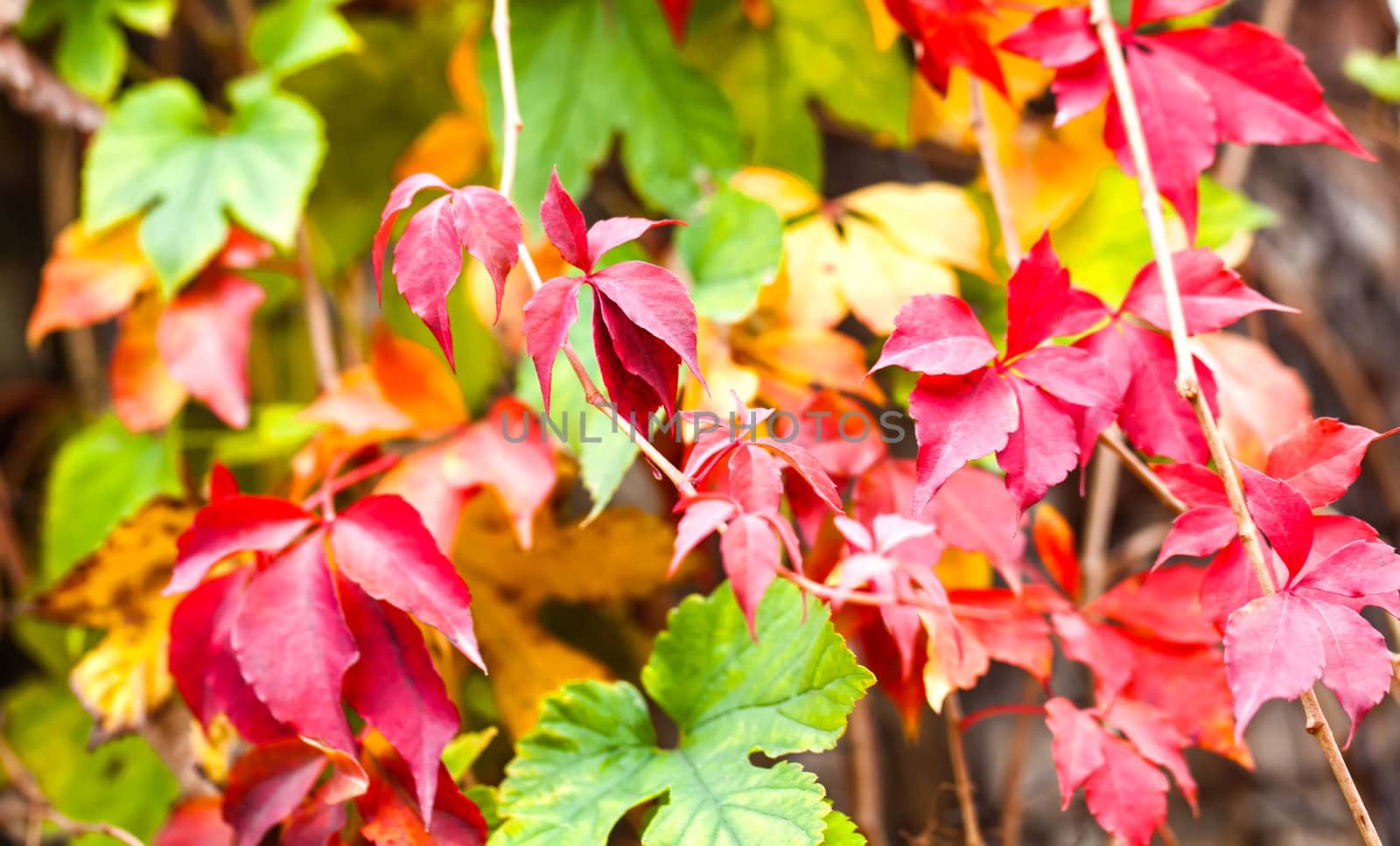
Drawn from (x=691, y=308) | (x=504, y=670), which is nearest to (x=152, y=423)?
(x=504, y=670)

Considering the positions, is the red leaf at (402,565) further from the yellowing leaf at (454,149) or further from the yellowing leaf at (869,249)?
the yellowing leaf at (454,149)

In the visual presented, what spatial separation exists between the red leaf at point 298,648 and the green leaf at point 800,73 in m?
0.50

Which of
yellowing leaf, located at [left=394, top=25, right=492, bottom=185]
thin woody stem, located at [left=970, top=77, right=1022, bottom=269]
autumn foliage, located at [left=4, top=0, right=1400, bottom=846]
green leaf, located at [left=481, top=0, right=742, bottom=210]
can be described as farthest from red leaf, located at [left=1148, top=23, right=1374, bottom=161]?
yellowing leaf, located at [left=394, top=25, right=492, bottom=185]

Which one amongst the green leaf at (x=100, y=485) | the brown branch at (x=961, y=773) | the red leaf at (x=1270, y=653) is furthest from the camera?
the green leaf at (x=100, y=485)

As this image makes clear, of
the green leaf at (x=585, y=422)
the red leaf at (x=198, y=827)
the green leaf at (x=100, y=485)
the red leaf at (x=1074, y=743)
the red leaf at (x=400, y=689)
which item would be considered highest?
the green leaf at (x=585, y=422)

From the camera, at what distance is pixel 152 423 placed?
76 cm

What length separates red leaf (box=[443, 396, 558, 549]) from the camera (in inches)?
24.7

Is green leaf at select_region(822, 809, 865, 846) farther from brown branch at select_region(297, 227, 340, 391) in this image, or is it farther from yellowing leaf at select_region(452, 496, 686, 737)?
brown branch at select_region(297, 227, 340, 391)

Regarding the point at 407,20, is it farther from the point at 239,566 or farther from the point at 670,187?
the point at 239,566

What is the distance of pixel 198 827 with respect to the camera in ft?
2.04

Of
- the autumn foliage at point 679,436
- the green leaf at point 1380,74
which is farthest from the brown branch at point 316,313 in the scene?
the green leaf at point 1380,74

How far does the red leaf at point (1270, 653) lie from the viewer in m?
0.38

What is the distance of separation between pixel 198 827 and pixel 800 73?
69 cm

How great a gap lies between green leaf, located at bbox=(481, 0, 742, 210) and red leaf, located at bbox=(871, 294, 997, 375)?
34 centimetres
